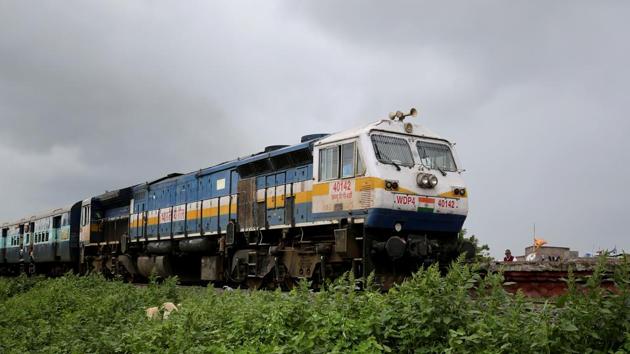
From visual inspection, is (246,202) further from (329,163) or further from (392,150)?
(392,150)

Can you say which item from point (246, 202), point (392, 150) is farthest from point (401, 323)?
point (246, 202)

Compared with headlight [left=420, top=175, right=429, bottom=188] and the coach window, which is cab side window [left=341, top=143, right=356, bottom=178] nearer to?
the coach window

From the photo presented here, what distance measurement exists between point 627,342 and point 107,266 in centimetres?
2421

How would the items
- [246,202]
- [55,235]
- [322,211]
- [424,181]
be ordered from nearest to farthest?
[424,181] < [322,211] < [246,202] < [55,235]

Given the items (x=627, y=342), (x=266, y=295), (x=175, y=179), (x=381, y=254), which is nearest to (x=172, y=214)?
(x=175, y=179)

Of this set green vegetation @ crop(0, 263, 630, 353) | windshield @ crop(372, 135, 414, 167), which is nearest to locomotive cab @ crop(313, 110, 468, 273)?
windshield @ crop(372, 135, 414, 167)

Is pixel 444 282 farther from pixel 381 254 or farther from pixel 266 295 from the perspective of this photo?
pixel 381 254

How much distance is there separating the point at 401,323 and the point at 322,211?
6.56 metres

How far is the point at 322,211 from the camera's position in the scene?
508 inches

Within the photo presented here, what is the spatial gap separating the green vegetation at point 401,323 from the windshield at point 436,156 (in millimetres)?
5119

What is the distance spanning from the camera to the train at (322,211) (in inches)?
471

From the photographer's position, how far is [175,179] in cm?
2155

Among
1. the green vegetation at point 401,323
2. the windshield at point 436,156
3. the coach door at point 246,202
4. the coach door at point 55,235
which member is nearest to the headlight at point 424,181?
the windshield at point 436,156

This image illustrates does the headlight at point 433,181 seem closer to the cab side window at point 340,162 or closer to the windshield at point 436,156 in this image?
the windshield at point 436,156
